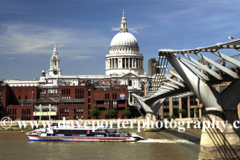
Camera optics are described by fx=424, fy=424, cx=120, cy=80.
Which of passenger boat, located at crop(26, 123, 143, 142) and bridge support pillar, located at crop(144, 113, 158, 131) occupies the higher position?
bridge support pillar, located at crop(144, 113, 158, 131)

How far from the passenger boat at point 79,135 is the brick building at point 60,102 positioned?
3093 cm

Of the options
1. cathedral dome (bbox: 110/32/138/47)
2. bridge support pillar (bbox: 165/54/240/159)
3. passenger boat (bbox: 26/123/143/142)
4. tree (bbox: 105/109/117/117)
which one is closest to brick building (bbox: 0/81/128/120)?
tree (bbox: 105/109/117/117)

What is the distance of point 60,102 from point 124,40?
2759 inches

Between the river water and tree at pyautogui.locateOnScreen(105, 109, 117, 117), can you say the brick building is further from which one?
the river water

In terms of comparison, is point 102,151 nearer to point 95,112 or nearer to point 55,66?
point 95,112

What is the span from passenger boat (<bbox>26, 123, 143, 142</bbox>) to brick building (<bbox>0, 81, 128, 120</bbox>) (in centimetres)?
3093

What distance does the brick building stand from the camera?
85.4 metres

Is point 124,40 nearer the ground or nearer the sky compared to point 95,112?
nearer the sky

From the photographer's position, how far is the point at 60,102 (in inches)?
3524

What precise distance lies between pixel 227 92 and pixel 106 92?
58962mm

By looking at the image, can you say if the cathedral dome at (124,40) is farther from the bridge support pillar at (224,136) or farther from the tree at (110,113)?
the bridge support pillar at (224,136)

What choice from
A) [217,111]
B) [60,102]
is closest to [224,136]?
[217,111]

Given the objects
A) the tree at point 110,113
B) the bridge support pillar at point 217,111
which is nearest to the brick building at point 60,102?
the tree at point 110,113

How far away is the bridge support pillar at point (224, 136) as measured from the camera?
30219 millimetres
